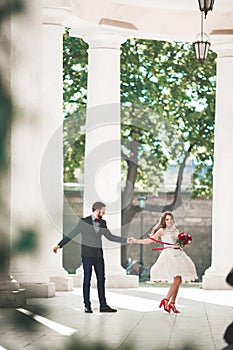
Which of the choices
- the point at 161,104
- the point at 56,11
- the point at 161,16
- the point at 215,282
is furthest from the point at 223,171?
the point at 161,104

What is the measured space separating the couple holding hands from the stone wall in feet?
210

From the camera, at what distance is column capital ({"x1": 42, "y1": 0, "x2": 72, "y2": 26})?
6172 centimetres

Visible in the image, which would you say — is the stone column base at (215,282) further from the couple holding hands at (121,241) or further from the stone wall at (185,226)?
the stone wall at (185,226)

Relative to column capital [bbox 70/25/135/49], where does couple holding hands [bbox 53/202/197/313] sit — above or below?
below

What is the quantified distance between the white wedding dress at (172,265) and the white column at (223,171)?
2084 centimetres

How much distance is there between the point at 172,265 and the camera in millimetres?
51219

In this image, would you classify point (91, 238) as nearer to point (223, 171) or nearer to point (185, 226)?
point (223, 171)

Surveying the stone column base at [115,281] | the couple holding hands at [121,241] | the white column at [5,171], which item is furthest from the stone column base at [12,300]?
the stone column base at [115,281]

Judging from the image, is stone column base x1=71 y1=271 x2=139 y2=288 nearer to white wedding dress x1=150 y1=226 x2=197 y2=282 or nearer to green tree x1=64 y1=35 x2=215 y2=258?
white wedding dress x1=150 y1=226 x2=197 y2=282

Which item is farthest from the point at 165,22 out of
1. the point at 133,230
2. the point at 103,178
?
the point at 133,230

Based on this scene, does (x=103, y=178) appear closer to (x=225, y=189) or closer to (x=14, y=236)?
(x=225, y=189)

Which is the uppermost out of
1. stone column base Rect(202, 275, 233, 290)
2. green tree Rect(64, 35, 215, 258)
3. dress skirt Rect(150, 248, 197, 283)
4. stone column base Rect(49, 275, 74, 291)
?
green tree Rect(64, 35, 215, 258)

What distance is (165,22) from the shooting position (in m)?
72.1

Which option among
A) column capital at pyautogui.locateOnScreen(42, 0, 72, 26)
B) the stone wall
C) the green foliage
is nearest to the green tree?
the stone wall
